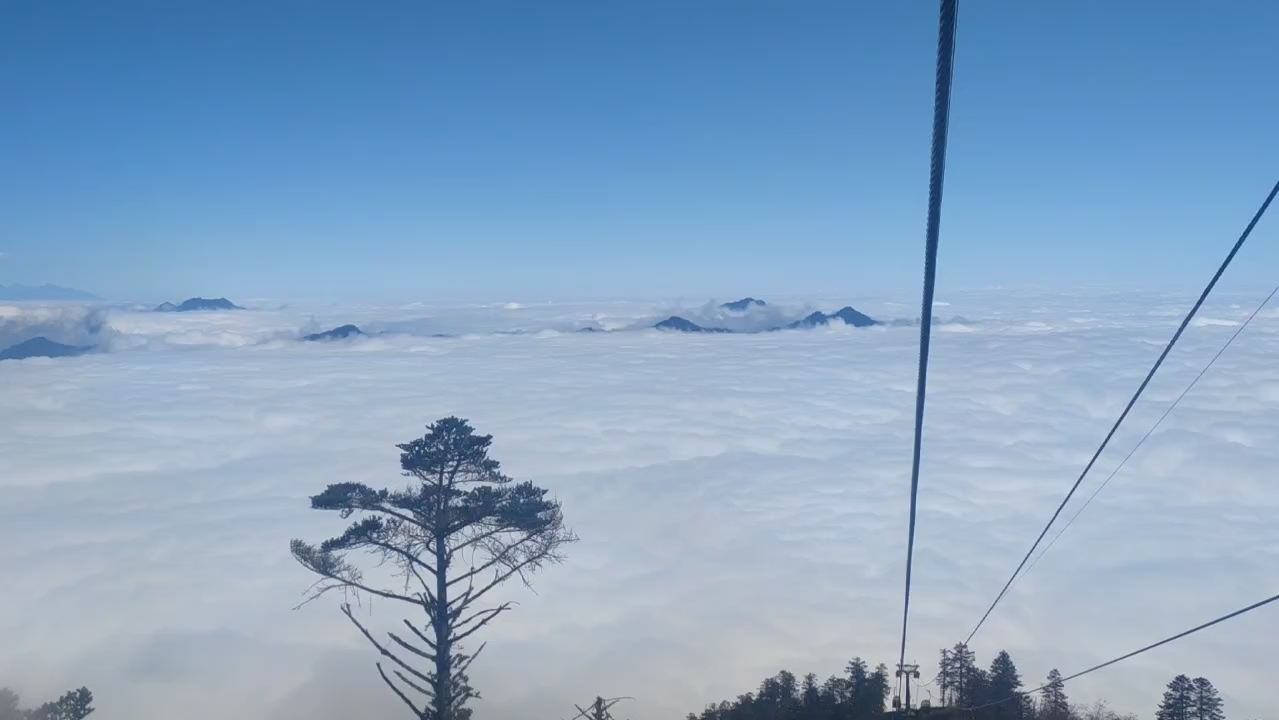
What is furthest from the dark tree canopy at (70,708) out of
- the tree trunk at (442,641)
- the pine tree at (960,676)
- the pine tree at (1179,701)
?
the pine tree at (1179,701)

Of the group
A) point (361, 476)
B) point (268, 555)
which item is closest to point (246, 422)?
point (361, 476)

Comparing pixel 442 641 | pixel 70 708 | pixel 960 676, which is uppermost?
pixel 442 641

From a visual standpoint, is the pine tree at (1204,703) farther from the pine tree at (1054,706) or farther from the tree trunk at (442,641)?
the tree trunk at (442,641)

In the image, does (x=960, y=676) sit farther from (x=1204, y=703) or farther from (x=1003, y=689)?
(x=1204, y=703)

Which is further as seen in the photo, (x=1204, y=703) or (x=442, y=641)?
(x=1204, y=703)

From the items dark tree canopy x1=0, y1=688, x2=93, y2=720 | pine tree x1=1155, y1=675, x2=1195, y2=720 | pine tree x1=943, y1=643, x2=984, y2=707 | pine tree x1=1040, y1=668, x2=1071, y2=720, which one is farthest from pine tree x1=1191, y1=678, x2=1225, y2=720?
dark tree canopy x1=0, y1=688, x2=93, y2=720

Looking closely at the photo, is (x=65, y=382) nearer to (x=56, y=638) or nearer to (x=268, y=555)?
(x=268, y=555)

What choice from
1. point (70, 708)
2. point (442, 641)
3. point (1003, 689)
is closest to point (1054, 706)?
point (1003, 689)
